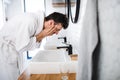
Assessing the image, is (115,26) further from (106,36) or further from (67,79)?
(67,79)

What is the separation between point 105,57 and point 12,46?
1.14 m

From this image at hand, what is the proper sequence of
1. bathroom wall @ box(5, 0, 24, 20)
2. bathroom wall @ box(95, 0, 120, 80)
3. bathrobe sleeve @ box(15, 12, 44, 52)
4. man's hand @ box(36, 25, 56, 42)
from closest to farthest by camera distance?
1. bathroom wall @ box(95, 0, 120, 80)
2. bathrobe sleeve @ box(15, 12, 44, 52)
3. man's hand @ box(36, 25, 56, 42)
4. bathroom wall @ box(5, 0, 24, 20)

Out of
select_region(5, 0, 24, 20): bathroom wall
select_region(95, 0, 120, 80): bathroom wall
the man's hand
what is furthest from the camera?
select_region(5, 0, 24, 20): bathroom wall

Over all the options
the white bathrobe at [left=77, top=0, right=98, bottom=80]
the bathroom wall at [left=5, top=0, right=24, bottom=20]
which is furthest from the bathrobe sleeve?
the bathroom wall at [left=5, top=0, right=24, bottom=20]

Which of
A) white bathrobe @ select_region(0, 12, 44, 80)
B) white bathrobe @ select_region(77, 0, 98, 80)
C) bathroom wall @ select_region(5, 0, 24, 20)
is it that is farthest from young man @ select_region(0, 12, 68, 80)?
bathroom wall @ select_region(5, 0, 24, 20)

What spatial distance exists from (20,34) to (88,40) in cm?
99

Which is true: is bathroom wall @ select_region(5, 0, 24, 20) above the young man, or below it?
above

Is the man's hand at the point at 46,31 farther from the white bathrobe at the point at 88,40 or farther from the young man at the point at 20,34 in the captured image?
the white bathrobe at the point at 88,40

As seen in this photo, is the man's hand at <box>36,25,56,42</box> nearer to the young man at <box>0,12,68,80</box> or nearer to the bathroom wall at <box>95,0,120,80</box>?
the young man at <box>0,12,68,80</box>

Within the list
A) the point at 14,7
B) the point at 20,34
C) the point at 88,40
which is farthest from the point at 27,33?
the point at 14,7

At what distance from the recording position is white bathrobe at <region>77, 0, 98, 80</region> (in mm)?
579

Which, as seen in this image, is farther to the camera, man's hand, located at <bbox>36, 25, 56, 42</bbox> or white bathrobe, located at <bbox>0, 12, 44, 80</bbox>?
man's hand, located at <bbox>36, 25, 56, 42</bbox>

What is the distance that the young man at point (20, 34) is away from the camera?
1.46 m

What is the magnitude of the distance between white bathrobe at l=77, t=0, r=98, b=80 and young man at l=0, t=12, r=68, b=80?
3.02 ft
